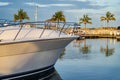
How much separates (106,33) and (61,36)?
78.0m

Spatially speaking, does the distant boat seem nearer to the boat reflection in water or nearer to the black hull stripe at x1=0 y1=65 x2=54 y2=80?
the black hull stripe at x1=0 y1=65 x2=54 y2=80

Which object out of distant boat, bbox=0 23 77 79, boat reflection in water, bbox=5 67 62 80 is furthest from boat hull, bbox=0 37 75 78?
boat reflection in water, bbox=5 67 62 80

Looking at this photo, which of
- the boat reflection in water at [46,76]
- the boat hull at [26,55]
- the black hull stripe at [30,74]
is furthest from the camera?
the boat reflection in water at [46,76]

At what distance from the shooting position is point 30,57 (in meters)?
14.1

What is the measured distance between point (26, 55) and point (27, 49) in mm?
329

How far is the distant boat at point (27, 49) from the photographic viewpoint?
13.2m

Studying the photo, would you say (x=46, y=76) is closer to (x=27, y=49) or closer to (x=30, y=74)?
(x=30, y=74)

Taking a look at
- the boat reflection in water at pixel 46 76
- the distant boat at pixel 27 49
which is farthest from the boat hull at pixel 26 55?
the boat reflection in water at pixel 46 76

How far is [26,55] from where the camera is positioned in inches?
549

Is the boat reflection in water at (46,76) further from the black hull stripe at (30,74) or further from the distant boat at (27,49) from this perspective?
the distant boat at (27,49)

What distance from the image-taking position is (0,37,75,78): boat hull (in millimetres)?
13180

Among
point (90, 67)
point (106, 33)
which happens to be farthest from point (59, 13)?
point (90, 67)

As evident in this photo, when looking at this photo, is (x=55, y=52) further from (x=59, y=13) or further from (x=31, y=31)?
(x=59, y=13)

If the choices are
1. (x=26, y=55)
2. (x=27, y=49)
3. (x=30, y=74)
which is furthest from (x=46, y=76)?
(x=27, y=49)
